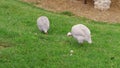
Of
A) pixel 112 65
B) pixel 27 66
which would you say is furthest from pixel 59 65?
pixel 112 65

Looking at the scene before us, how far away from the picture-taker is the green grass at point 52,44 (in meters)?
6.86

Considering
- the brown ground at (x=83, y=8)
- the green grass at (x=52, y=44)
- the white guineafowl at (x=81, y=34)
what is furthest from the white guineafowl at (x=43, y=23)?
the brown ground at (x=83, y=8)

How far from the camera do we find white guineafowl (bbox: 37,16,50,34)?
831 centimetres

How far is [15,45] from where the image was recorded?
7.68m

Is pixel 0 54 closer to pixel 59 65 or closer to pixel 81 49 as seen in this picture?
pixel 59 65

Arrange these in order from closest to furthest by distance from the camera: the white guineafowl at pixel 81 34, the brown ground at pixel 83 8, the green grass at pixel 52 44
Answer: the green grass at pixel 52 44 → the white guineafowl at pixel 81 34 → the brown ground at pixel 83 8

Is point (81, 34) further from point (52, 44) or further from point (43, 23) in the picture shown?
point (43, 23)

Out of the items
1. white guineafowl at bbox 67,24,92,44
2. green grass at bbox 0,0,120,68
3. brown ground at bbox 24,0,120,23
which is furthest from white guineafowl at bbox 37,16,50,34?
brown ground at bbox 24,0,120,23

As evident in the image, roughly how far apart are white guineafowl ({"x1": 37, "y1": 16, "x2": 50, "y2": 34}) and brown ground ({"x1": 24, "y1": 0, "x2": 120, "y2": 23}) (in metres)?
2.53

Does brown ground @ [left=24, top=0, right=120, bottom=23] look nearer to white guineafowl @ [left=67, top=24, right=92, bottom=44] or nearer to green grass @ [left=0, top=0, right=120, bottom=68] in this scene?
green grass @ [left=0, top=0, right=120, bottom=68]

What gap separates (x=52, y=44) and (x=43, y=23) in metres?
0.77

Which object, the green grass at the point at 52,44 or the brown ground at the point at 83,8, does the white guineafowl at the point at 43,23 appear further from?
the brown ground at the point at 83,8

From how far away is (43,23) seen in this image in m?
8.30

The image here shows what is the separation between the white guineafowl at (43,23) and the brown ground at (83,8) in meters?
2.53
